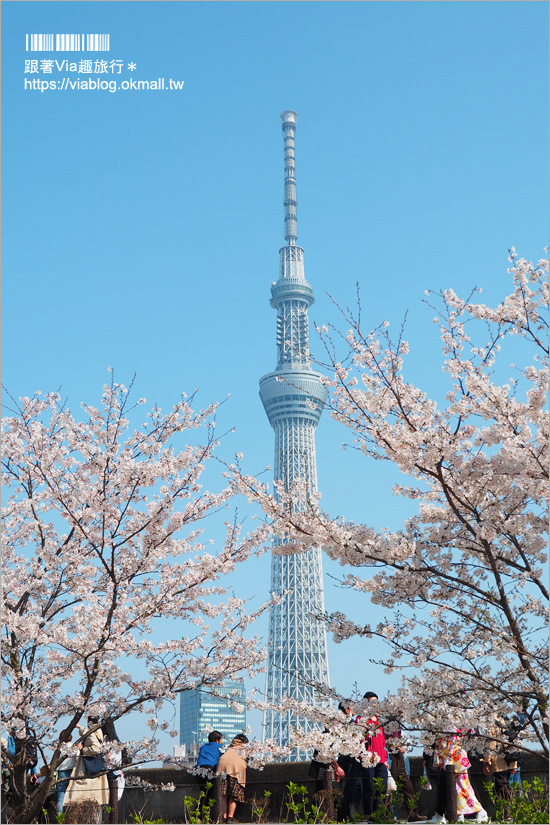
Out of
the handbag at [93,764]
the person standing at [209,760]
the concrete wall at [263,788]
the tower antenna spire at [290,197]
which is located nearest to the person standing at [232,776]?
the person standing at [209,760]

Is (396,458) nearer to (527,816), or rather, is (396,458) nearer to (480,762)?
(527,816)

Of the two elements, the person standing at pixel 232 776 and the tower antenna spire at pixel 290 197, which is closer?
the person standing at pixel 232 776

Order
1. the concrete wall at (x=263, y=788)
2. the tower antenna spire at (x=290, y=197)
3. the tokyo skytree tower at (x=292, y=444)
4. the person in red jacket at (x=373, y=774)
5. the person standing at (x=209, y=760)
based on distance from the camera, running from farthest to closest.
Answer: the tower antenna spire at (x=290, y=197)
the tokyo skytree tower at (x=292, y=444)
the concrete wall at (x=263, y=788)
the person standing at (x=209, y=760)
the person in red jacket at (x=373, y=774)

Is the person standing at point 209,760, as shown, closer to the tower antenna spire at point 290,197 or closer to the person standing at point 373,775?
the person standing at point 373,775

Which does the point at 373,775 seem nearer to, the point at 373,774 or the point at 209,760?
the point at 373,774

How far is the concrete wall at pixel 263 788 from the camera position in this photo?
8555 mm

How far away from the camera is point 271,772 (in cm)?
952

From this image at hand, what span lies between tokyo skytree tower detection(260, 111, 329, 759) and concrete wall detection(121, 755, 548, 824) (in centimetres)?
5385

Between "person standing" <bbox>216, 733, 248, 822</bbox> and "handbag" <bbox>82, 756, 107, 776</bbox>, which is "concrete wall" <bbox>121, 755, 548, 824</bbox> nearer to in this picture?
"person standing" <bbox>216, 733, 248, 822</bbox>

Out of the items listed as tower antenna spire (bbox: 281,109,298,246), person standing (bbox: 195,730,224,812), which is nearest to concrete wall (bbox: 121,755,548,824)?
person standing (bbox: 195,730,224,812)

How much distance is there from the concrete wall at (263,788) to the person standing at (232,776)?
0.58 metres

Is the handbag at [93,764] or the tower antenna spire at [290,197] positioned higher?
the tower antenna spire at [290,197]

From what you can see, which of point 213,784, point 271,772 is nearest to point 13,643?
point 213,784

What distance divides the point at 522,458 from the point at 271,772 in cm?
580
